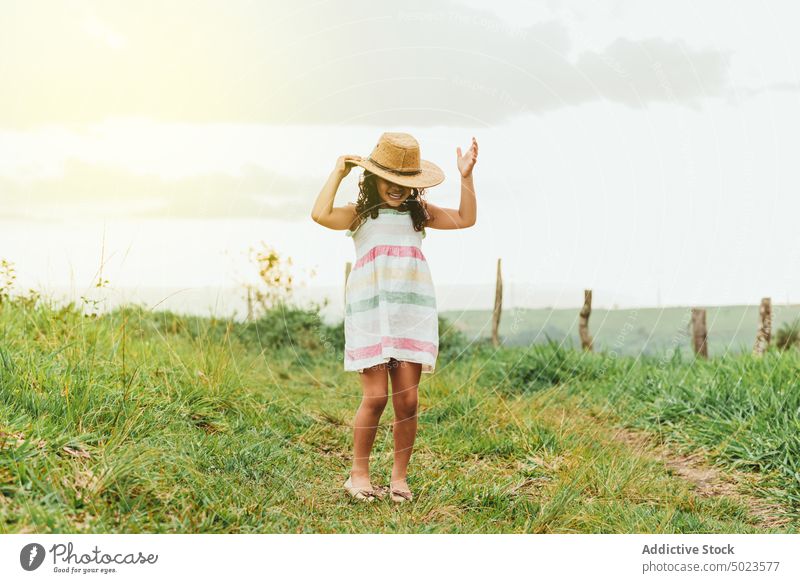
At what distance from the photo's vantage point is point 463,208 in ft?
11.9

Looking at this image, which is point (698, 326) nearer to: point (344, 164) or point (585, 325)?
point (585, 325)

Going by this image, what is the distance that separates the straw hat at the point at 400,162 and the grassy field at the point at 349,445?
150cm

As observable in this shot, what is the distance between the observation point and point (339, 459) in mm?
4344

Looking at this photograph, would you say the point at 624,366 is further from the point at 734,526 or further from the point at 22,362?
the point at 22,362

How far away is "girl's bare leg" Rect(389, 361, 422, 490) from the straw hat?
2.79ft

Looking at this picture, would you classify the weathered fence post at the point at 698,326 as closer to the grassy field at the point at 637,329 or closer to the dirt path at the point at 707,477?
the grassy field at the point at 637,329

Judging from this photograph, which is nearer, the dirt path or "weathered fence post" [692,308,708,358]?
the dirt path

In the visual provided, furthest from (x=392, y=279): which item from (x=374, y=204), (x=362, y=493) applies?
(x=362, y=493)

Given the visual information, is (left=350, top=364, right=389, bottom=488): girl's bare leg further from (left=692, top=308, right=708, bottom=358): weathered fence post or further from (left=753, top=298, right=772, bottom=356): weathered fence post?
(left=692, top=308, right=708, bottom=358): weathered fence post

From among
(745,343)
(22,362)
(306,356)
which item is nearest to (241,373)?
(22,362)

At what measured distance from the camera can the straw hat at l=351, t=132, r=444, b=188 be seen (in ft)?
11.4

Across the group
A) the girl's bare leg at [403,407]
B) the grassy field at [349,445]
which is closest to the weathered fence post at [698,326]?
the grassy field at [349,445]

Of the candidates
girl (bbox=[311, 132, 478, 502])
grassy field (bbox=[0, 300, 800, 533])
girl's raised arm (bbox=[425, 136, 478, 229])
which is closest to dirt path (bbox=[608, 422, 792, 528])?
grassy field (bbox=[0, 300, 800, 533])

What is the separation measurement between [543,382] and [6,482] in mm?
4319
